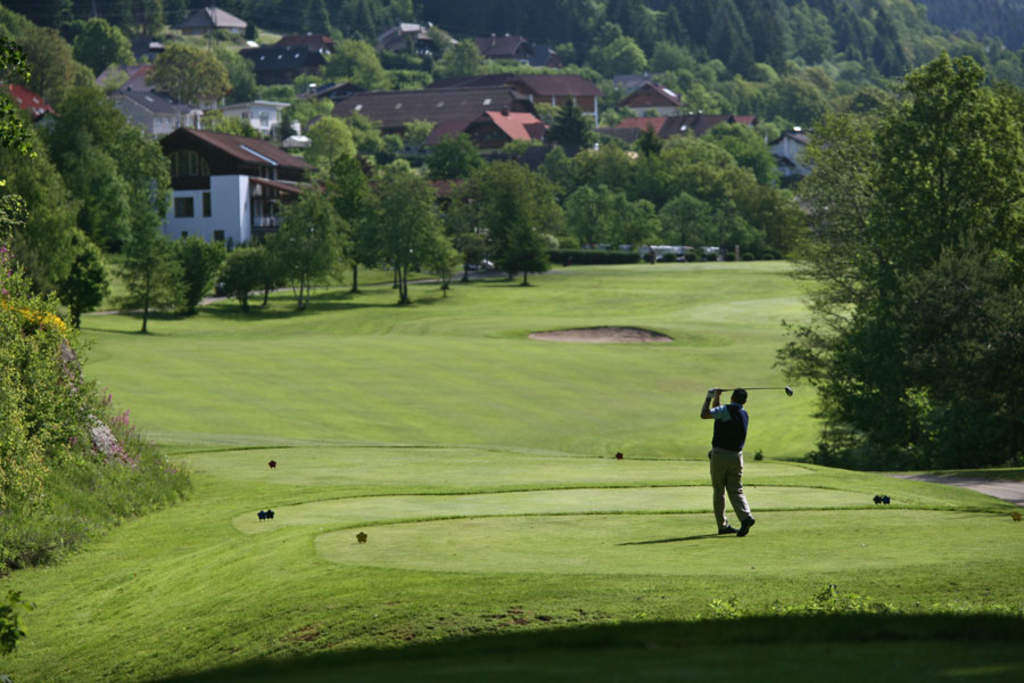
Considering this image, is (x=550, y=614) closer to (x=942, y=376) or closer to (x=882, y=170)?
(x=942, y=376)

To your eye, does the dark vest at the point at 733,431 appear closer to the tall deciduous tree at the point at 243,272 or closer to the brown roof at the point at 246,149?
the tall deciduous tree at the point at 243,272

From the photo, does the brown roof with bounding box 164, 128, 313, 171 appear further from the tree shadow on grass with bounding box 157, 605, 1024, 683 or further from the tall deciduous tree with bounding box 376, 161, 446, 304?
the tree shadow on grass with bounding box 157, 605, 1024, 683

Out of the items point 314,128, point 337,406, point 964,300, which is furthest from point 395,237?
point 314,128

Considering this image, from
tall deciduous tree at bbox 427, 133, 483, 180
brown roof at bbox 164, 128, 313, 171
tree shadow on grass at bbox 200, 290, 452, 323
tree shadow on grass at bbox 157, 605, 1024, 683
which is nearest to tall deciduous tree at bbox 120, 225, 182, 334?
tree shadow on grass at bbox 200, 290, 452, 323

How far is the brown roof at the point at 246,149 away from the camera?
136 metres

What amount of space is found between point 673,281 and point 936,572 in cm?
10522

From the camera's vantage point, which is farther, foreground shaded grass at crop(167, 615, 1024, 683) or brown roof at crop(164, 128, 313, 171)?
brown roof at crop(164, 128, 313, 171)

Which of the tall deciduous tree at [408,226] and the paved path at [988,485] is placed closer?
the paved path at [988,485]

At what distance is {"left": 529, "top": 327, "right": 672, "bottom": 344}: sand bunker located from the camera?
78.5m

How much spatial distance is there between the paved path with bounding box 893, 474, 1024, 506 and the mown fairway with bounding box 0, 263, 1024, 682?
1.19 m

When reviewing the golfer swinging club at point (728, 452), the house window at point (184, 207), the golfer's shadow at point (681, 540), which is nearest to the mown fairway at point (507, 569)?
the golfer's shadow at point (681, 540)

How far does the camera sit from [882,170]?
166 ft

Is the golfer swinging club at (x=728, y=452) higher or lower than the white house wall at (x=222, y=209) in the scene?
lower

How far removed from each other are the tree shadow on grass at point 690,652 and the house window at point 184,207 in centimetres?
12749
